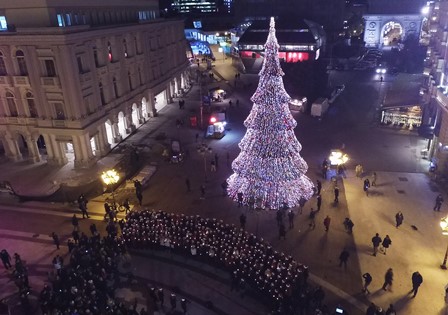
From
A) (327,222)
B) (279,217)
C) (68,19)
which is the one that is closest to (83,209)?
(279,217)

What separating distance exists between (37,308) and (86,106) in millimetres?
19540

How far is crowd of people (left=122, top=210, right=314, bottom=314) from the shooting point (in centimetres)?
1847

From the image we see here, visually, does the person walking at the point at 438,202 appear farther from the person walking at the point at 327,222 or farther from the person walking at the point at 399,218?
the person walking at the point at 327,222

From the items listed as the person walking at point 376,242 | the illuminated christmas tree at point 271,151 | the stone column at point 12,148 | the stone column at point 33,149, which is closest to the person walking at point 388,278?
the person walking at point 376,242

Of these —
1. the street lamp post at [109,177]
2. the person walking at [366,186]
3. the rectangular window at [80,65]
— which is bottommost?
the person walking at [366,186]

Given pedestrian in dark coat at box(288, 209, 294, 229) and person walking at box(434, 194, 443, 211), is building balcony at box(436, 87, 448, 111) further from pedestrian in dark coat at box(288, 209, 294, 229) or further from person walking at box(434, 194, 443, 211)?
pedestrian in dark coat at box(288, 209, 294, 229)

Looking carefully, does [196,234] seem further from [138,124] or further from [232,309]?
[138,124]

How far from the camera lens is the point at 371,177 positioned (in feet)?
103

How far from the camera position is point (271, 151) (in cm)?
2497

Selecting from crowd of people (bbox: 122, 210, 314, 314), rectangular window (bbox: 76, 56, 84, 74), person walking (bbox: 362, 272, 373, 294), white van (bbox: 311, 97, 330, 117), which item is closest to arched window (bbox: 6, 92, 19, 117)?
rectangular window (bbox: 76, 56, 84, 74)

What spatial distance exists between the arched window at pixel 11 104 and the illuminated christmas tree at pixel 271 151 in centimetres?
2247

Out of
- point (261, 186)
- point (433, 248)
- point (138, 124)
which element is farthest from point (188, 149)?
point (433, 248)

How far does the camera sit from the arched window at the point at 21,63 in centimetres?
3212

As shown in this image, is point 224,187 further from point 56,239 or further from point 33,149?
point 33,149
